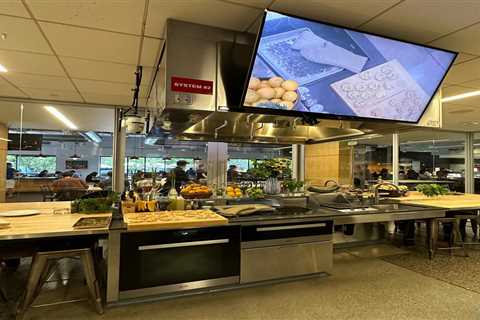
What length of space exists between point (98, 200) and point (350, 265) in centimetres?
311

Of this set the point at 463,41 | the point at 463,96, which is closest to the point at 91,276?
the point at 463,41

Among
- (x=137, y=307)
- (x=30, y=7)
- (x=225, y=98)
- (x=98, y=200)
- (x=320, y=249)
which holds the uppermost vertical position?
(x=30, y=7)

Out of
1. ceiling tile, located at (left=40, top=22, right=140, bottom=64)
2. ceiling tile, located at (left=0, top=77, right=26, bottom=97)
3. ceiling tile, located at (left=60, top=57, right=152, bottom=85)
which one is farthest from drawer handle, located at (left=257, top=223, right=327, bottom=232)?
ceiling tile, located at (left=0, top=77, right=26, bottom=97)

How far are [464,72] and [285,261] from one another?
11.2 ft

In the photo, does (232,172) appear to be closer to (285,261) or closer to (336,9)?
(285,261)

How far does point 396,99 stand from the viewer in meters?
2.98

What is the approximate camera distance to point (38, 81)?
424 centimetres

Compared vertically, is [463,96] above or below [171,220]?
A: above

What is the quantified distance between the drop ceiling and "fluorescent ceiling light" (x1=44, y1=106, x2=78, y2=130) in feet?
7.67

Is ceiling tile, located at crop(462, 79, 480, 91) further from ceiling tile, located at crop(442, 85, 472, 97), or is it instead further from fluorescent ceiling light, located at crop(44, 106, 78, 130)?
fluorescent ceiling light, located at crop(44, 106, 78, 130)

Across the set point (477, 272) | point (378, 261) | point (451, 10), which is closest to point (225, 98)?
point (451, 10)

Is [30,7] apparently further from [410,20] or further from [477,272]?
[477,272]

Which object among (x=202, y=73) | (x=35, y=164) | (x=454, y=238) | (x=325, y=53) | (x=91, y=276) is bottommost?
(x=454, y=238)

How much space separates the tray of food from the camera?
225cm
